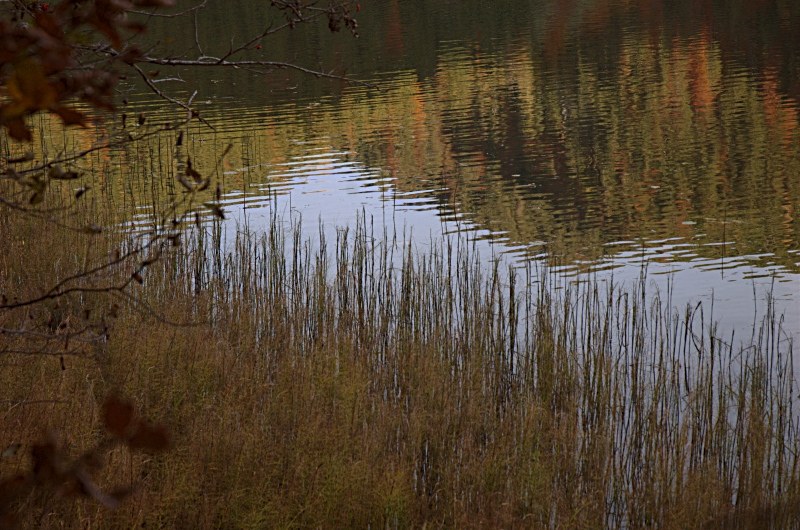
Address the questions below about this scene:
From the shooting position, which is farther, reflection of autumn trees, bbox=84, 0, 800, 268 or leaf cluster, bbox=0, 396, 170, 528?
reflection of autumn trees, bbox=84, 0, 800, 268

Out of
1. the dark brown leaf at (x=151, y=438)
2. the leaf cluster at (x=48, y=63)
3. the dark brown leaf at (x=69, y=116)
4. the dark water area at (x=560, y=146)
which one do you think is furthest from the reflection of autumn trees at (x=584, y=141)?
the dark brown leaf at (x=151, y=438)

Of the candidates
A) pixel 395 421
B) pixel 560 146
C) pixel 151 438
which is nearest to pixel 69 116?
pixel 151 438

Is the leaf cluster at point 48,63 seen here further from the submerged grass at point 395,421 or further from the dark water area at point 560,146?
the submerged grass at point 395,421

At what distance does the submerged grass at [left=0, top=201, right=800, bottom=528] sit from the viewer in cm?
498

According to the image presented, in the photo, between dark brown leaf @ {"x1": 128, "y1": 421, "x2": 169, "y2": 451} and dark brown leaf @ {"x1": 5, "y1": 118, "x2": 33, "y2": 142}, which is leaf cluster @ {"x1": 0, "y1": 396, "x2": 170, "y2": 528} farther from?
dark brown leaf @ {"x1": 5, "y1": 118, "x2": 33, "y2": 142}

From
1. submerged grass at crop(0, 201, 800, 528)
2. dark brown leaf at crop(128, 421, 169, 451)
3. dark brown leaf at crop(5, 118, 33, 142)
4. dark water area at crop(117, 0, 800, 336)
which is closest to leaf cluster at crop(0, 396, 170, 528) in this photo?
dark brown leaf at crop(128, 421, 169, 451)

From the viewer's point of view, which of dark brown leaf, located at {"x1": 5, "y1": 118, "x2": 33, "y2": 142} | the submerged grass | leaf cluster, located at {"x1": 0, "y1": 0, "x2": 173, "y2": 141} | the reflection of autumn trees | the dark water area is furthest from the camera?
the reflection of autumn trees

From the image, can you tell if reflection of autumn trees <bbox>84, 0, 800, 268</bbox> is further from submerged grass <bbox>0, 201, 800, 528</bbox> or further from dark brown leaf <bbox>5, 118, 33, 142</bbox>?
dark brown leaf <bbox>5, 118, 33, 142</bbox>

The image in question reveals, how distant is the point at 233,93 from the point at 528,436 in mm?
25867

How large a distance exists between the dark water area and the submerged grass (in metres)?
1.84

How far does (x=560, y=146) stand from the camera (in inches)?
787

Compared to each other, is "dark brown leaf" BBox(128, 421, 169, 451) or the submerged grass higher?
"dark brown leaf" BBox(128, 421, 169, 451)

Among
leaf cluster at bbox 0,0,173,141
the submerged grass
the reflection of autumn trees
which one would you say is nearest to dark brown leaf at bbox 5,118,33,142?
leaf cluster at bbox 0,0,173,141

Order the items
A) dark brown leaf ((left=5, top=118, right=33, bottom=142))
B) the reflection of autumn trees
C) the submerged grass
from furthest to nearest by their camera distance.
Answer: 1. the reflection of autumn trees
2. the submerged grass
3. dark brown leaf ((left=5, top=118, right=33, bottom=142))
